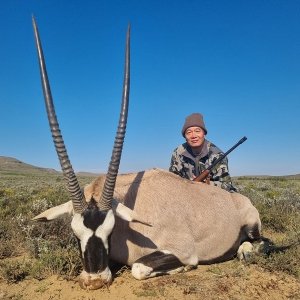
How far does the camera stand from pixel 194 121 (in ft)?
26.5

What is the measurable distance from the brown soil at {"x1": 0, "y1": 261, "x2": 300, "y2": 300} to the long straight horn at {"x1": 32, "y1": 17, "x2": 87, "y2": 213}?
0.93m

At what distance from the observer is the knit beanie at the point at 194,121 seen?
8.02 m

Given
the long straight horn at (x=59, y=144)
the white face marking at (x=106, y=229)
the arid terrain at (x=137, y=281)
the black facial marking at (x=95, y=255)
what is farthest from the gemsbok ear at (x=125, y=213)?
the arid terrain at (x=137, y=281)

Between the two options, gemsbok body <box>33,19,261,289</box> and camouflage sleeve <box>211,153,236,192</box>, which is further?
camouflage sleeve <box>211,153,236,192</box>

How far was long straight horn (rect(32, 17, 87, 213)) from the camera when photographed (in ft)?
15.0

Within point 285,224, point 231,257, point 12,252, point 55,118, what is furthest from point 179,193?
point 285,224

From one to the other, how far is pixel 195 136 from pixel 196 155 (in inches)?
16.1

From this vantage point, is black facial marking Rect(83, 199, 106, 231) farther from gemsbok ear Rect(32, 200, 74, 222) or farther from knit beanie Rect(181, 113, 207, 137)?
knit beanie Rect(181, 113, 207, 137)

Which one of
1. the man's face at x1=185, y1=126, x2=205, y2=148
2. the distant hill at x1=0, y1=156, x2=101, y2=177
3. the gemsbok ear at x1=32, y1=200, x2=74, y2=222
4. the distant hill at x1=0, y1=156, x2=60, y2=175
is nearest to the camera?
the gemsbok ear at x1=32, y1=200, x2=74, y2=222

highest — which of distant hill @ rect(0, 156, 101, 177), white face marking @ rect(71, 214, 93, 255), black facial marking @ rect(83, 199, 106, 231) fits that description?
distant hill @ rect(0, 156, 101, 177)

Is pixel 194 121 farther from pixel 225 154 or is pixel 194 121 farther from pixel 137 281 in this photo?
pixel 137 281

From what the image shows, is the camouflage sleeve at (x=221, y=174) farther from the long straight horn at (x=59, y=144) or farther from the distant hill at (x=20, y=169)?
the distant hill at (x=20, y=169)

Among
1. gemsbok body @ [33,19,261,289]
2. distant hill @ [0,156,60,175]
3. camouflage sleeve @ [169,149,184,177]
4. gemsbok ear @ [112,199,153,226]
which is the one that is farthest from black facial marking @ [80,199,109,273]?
distant hill @ [0,156,60,175]

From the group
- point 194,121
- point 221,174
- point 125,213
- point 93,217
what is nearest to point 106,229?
point 93,217
